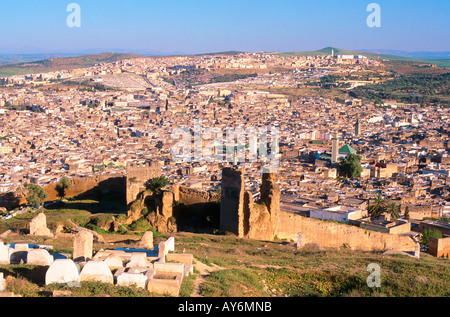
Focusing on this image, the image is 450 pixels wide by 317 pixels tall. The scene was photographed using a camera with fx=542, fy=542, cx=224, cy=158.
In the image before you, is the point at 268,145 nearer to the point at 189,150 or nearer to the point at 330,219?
the point at 189,150

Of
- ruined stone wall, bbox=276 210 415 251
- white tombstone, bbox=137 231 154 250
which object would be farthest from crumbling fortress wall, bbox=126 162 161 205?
white tombstone, bbox=137 231 154 250

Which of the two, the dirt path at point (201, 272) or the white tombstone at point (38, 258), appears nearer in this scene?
the dirt path at point (201, 272)

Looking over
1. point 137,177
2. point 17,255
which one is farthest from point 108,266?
point 137,177

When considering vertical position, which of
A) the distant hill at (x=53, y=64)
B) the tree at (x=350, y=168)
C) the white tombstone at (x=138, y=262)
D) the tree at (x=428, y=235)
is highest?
the distant hill at (x=53, y=64)

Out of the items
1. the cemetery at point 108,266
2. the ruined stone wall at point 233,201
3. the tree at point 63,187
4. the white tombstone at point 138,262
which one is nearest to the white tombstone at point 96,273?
the cemetery at point 108,266

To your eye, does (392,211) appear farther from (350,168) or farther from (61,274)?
(61,274)

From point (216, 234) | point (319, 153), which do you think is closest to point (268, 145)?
point (319, 153)

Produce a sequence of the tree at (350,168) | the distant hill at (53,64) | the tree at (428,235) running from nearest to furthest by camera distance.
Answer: the tree at (428,235) < the tree at (350,168) < the distant hill at (53,64)

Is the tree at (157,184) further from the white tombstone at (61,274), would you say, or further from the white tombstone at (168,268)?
the white tombstone at (61,274)
